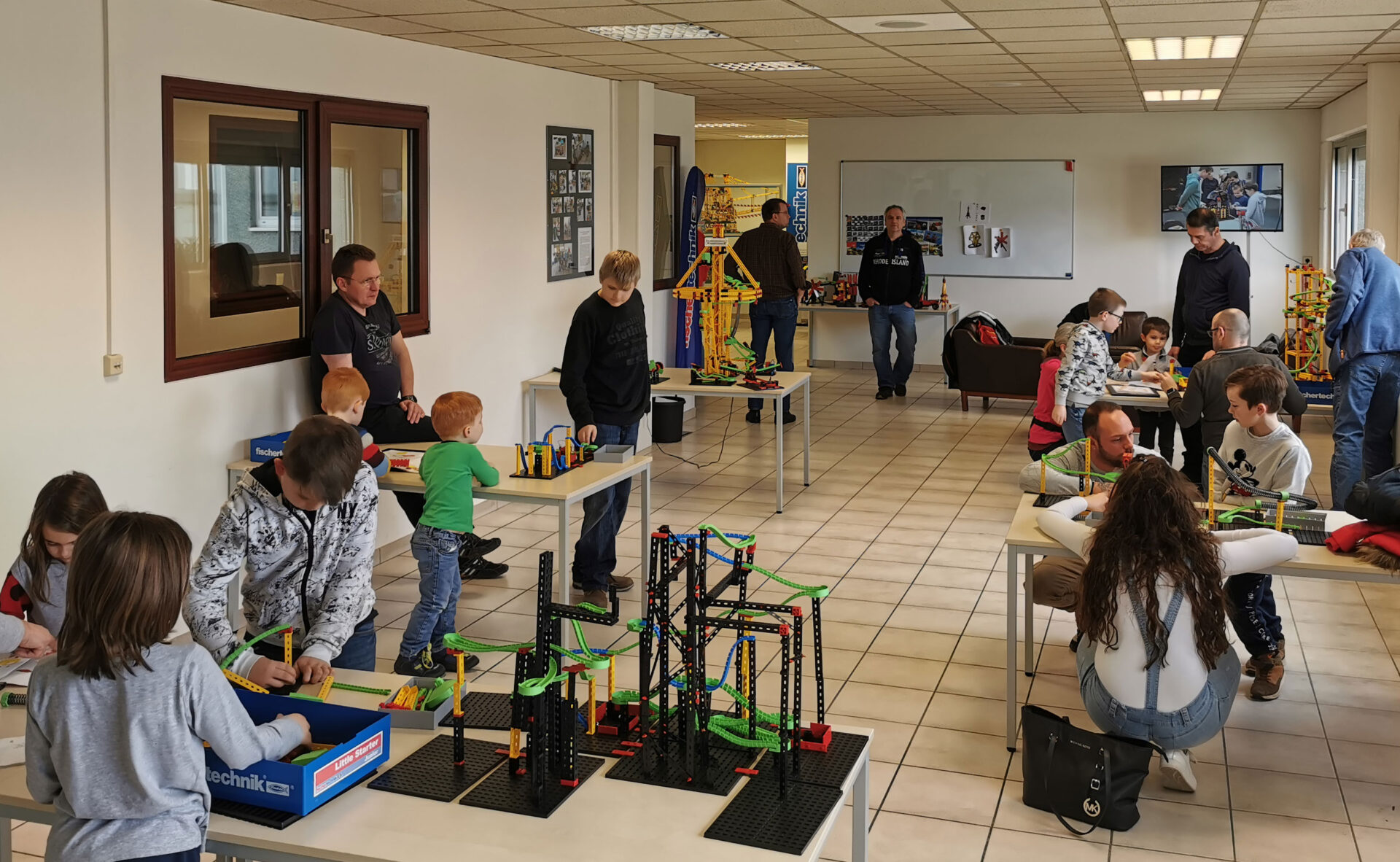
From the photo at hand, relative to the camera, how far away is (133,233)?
4.93 meters

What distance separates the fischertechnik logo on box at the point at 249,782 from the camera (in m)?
2.16

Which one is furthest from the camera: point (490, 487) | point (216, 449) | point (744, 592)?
point (216, 449)

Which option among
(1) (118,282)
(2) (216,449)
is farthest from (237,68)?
(2) (216,449)

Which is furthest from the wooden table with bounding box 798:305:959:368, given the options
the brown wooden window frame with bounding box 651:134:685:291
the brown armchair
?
the brown wooden window frame with bounding box 651:134:685:291

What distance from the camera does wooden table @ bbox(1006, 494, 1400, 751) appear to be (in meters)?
3.80

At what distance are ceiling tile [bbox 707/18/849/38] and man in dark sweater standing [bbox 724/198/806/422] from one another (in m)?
4.03

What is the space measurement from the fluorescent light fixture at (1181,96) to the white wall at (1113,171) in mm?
1419

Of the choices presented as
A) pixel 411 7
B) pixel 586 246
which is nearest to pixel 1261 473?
pixel 411 7

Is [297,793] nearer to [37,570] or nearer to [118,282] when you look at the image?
[37,570]

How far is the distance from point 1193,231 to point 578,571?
16.0ft

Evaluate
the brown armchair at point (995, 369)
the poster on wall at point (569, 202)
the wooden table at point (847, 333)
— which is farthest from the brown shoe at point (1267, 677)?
the wooden table at point (847, 333)

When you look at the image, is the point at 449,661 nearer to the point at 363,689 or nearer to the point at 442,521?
the point at 442,521

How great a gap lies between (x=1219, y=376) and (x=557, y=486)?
3370 mm

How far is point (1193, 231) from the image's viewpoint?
27.6 ft
